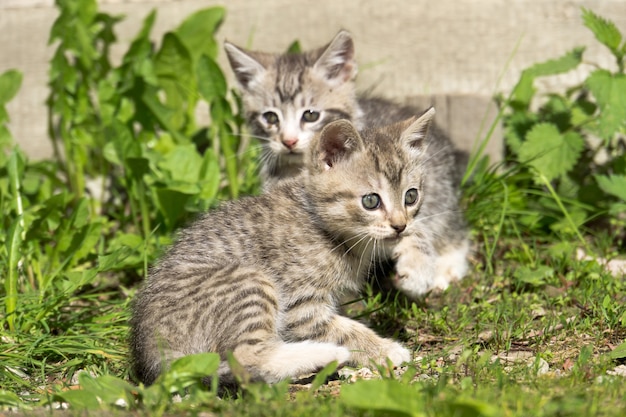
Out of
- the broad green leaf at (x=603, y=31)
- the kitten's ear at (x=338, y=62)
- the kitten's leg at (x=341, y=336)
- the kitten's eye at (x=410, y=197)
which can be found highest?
the broad green leaf at (x=603, y=31)

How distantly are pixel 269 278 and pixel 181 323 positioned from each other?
1.60 feet

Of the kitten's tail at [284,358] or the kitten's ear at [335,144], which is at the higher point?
the kitten's ear at [335,144]

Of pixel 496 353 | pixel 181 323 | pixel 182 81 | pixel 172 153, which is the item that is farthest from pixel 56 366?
pixel 182 81

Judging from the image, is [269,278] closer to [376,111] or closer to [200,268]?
[200,268]

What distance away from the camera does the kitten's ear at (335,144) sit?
150 inches

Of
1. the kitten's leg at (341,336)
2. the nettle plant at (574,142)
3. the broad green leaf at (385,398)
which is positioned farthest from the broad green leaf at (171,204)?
the broad green leaf at (385,398)

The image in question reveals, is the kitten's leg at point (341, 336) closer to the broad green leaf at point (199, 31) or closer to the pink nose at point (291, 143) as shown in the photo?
the pink nose at point (291, 143)

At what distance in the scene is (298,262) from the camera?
153 inches

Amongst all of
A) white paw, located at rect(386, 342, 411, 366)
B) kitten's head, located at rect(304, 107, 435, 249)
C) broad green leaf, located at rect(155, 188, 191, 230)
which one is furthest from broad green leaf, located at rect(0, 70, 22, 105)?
white paw, located at rect(386, 342, 411, 366)

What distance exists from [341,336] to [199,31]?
2806mm

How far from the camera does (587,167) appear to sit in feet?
18.1

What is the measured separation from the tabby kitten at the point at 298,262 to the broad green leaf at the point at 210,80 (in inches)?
58.8

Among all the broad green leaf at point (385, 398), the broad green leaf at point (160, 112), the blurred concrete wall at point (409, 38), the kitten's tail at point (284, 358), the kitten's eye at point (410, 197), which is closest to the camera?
the broad green leaf at point (385, 398)

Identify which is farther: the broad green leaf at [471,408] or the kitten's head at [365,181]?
the kitten's head at [365,181]
